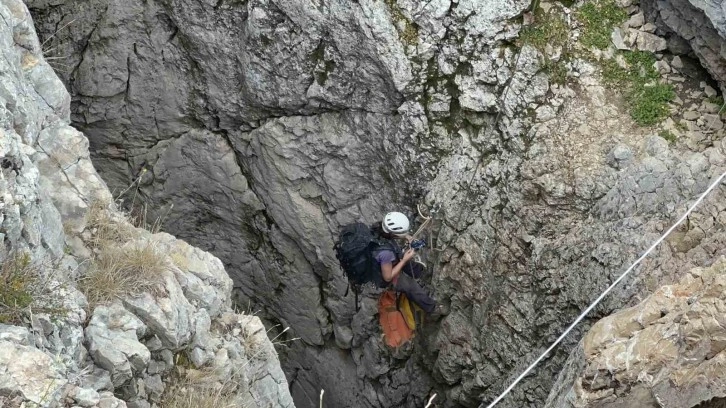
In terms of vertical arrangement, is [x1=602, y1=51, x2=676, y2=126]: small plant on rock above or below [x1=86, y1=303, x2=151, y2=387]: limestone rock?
above

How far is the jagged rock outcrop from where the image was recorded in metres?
4.86

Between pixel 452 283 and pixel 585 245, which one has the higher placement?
pixel 585 245

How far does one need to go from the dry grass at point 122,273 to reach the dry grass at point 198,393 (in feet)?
2.61

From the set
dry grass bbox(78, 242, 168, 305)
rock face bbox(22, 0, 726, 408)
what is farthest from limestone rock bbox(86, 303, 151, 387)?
rock face bbox(22, 0, 726, 408)

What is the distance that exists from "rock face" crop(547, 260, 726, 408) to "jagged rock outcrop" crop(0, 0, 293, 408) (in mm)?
2993

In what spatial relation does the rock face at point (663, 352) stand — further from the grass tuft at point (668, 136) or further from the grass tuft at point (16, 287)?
the grass tuft at point (16, 287)

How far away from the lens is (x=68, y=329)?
17.2 ft

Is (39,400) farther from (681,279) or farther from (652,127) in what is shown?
(652,127)

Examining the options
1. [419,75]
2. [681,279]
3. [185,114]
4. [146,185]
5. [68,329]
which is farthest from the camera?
[146,185]

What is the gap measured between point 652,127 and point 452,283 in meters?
3.35

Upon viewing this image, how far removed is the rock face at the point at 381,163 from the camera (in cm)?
866

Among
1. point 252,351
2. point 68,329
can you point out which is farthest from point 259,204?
point 68,329

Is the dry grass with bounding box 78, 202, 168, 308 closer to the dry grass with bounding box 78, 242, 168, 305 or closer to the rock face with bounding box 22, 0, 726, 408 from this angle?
the dry grass with bounding box 78, 242, 168, 305

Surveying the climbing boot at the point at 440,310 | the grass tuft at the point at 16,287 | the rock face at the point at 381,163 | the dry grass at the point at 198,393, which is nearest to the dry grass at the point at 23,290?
the grass tuft at the point at 16,287
